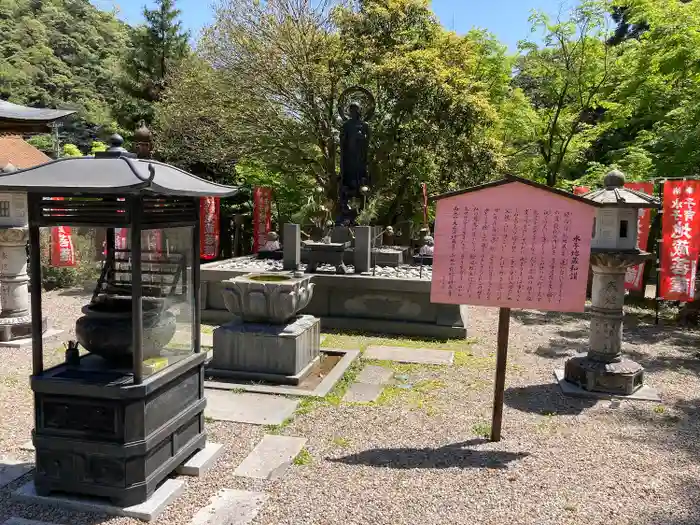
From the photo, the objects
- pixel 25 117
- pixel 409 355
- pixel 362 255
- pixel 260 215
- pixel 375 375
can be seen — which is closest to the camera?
pixel 375 375

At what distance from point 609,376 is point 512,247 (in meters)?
2.58

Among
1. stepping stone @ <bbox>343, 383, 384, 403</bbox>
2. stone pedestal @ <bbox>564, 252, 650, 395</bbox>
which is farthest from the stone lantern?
stepping stone @ <bbox>343, 383, 384, 403</bbox>

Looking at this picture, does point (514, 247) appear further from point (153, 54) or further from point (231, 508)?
point (153, 54)

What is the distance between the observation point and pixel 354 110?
1268 centimetres

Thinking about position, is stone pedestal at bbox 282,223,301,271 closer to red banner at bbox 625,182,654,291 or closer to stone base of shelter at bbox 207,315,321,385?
stone base of shelter at bbox 207,315,321,385

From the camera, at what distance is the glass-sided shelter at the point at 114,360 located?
137 inches

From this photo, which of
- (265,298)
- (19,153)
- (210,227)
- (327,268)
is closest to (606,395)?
(265,298)

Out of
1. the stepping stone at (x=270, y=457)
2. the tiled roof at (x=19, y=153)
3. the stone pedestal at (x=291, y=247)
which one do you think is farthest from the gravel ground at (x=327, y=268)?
the tiled roof at (x=19, y=153)

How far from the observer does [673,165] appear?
440 inches

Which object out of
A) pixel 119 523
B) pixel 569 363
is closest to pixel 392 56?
pixel 569 363

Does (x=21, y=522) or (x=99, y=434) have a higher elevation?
(x=99, y=434)

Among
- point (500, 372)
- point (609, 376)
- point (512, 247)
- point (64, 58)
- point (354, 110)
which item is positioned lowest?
point (609, 376)

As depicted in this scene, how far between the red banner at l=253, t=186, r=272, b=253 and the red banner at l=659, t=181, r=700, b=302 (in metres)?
10.2

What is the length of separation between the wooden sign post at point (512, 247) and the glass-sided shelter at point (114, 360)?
81.3 inches
